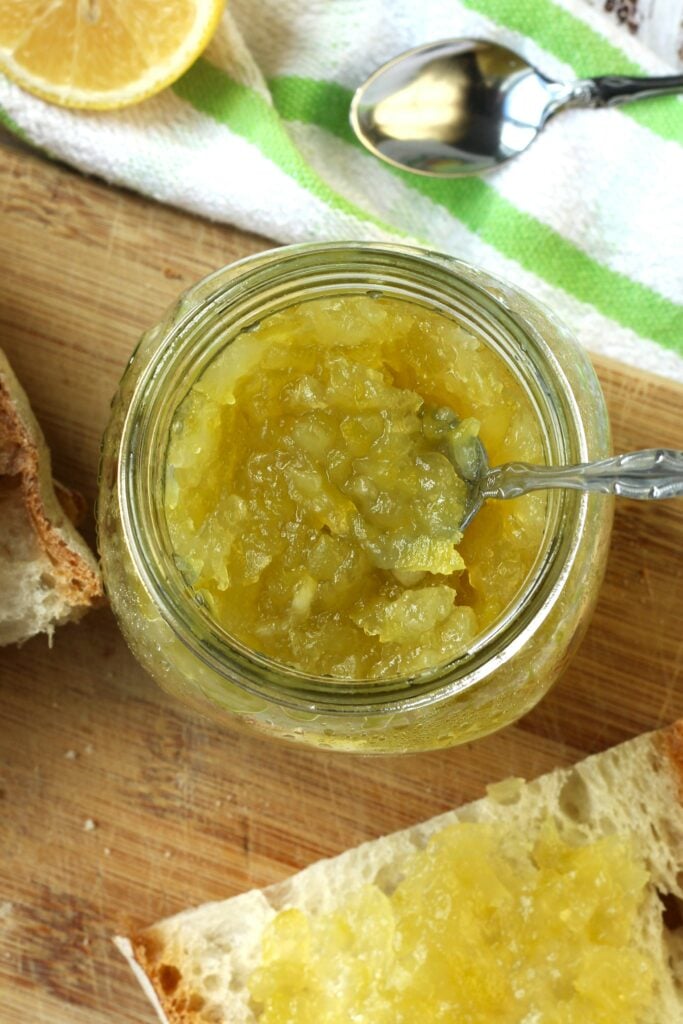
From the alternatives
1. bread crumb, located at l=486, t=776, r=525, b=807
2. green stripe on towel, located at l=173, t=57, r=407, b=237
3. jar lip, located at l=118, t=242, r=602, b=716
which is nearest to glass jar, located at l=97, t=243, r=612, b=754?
jar lip, located at l=118, t=242, r=602, b=716

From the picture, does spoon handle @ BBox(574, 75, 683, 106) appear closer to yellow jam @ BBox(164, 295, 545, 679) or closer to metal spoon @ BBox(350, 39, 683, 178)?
metal spoon @ BBox(350, 39, 683, 178)

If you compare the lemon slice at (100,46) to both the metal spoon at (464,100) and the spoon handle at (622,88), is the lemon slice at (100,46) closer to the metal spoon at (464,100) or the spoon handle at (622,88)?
the metal spoon at (464,100)

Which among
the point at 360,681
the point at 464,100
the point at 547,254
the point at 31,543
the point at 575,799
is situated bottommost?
the point at 575,799

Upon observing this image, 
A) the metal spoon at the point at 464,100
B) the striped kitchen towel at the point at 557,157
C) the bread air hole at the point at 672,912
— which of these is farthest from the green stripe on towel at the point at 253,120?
the bread air hole at the point at 672,912

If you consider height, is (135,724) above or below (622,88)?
below

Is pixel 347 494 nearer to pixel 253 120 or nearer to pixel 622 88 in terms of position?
pixel 253 120

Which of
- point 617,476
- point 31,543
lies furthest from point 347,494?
point 31,543
